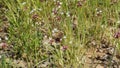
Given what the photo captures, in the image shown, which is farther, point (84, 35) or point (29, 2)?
point (29, 2)

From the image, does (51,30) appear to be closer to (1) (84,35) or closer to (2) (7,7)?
(1) (84,35)

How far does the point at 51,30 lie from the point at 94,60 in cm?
75

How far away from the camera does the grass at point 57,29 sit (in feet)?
11.4

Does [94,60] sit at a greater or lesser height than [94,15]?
lesser

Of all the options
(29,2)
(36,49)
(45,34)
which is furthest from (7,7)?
(36,49)

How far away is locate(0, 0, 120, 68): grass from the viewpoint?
11.4 feet

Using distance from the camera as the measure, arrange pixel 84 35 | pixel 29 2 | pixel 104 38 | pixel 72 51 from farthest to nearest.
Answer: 1. pixel 29 2
2. pixel 104 38
3. pixel 84 35
4. pixel 72 51

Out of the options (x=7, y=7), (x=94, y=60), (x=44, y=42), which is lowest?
(x=94, y=60)

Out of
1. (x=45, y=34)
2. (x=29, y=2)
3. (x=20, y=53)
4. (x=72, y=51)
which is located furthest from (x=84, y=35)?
(x=29, y=2)

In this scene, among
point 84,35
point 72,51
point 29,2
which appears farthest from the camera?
point 29,2

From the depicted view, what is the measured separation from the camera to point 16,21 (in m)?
3.99

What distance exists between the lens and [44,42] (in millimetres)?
3664

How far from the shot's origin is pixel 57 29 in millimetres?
3951

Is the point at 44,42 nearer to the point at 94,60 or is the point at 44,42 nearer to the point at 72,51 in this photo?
the point at 72,51
